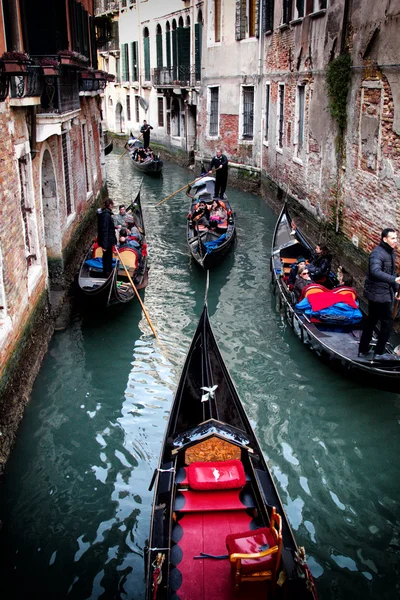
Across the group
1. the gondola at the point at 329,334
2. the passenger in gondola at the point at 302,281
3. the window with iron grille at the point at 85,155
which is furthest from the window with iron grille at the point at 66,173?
the passenger in gondola at the point at 302,281

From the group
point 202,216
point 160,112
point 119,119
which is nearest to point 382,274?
point 202,216

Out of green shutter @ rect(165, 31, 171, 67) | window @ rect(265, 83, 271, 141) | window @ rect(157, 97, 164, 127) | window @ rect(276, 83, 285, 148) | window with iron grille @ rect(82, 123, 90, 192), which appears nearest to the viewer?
window with iron grille @ rect(82, 123, 90, 192)

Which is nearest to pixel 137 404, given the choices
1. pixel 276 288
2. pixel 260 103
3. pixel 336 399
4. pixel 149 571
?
pixel 336 399

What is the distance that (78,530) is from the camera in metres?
3.38

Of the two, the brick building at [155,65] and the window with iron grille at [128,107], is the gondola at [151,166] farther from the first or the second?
the window with iron grille at [128,107]

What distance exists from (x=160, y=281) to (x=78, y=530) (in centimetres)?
440

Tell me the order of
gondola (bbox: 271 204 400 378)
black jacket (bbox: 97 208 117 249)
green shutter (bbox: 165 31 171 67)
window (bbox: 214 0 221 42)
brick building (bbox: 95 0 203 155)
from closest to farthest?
gondola (bbox: 271 204 400 378)
black jacket (bbox: 97 208 117 249)
window (bbox: 214 0 221 42)
brick building (bbox: 95 0 203 155)
green shutter (bbox: 165 31 171 67)

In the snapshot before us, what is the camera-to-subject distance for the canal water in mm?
3127

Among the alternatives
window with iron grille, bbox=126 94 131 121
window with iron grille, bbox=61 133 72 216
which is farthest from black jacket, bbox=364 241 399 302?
window with iron grille, bbox=126 94 131 121

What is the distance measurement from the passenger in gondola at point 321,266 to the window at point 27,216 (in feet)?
8.56

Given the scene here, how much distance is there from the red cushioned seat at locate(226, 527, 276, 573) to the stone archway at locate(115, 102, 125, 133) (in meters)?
22.5

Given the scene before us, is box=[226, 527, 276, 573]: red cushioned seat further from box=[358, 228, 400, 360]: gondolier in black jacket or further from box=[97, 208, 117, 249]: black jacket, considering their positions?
box=[97, 208, 117, 249]: black jacket

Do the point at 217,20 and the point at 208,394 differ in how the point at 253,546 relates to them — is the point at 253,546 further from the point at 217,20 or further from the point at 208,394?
the point at 217,20

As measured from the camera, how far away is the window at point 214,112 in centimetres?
1419
